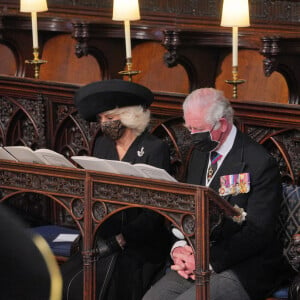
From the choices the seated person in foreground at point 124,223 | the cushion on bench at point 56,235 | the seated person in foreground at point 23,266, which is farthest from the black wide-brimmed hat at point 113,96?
the seated person in foreground at point 23,266

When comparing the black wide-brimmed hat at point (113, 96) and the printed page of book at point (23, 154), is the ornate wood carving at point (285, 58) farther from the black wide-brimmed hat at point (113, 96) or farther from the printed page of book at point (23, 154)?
the printed page of book at point (23, 154)

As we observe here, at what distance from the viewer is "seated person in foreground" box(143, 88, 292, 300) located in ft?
11.7

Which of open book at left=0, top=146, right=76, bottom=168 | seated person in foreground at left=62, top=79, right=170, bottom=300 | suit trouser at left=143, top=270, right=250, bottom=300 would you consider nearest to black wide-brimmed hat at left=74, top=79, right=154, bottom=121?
seated person in foreground at left=62, top=79, right=170, bottom=300

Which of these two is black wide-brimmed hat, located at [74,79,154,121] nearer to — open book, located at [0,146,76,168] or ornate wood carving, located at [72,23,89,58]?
open book, located at [0,146,76,168]

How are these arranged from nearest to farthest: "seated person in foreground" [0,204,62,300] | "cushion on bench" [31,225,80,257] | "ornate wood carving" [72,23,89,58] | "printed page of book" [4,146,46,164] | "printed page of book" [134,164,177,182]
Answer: "seated person in foreground" [0,204,62,300] → "printed page of book" [134,164,177,182] → "printed page of book" [4,146,46,164] → "cushion on bench" [31,225,80,257] → "ornate wood carving" [72,23,89,58]

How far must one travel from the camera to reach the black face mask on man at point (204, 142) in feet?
12.3

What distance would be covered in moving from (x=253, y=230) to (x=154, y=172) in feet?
1.57

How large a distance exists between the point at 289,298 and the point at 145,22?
3351mm

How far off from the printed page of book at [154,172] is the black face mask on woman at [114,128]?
62 cm

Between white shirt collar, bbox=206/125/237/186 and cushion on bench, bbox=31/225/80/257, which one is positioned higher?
white shirt collar, bbox=206/125/237/186

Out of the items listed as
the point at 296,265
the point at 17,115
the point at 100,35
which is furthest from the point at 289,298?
the point at 100,35

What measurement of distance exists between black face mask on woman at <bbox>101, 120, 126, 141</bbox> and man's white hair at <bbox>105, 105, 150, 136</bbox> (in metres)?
0.02

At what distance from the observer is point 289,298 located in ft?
11.5

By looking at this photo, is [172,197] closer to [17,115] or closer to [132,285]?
[132,285]
